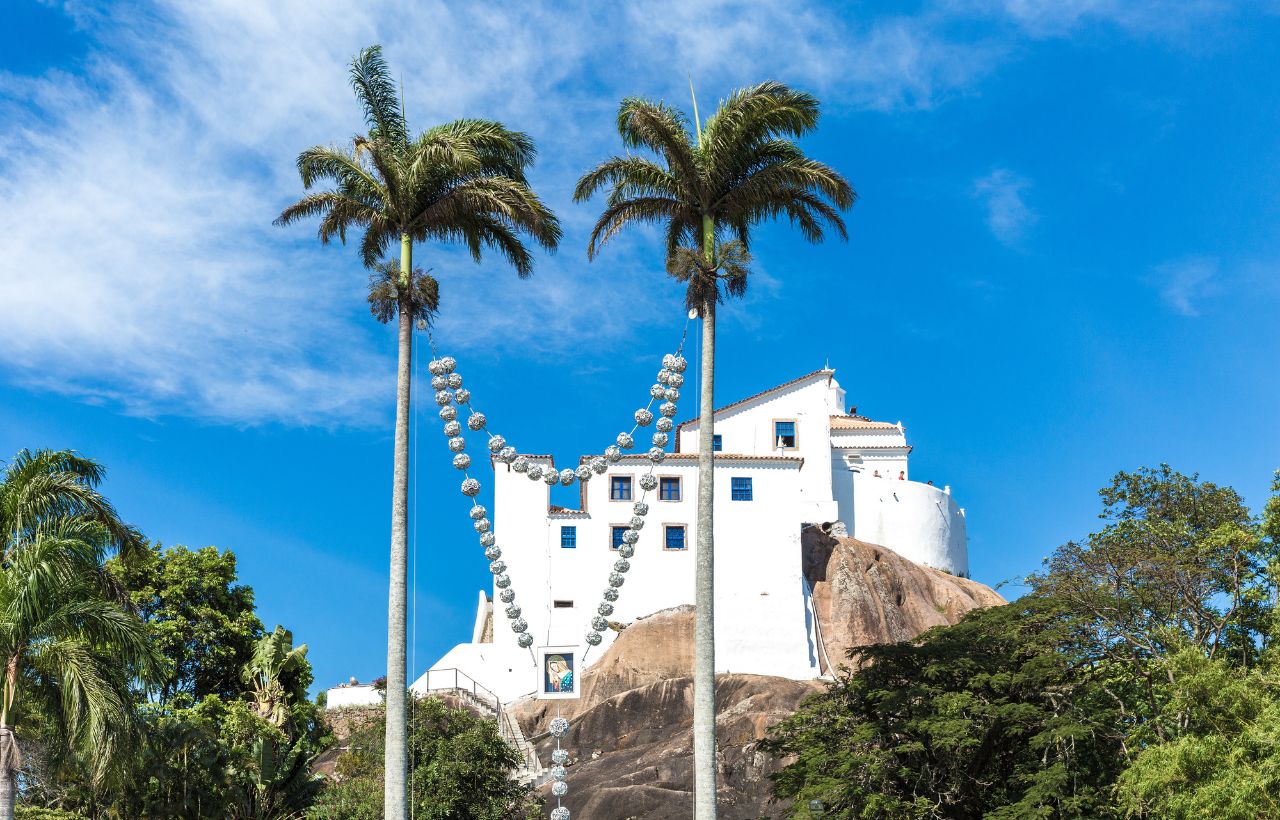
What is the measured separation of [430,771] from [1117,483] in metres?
27.3

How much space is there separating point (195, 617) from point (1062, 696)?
2485 cm

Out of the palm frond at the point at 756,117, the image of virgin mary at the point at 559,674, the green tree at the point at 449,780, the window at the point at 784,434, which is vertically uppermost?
the window at the point at 784,434

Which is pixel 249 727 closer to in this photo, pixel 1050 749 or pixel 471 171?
pixel 471 171

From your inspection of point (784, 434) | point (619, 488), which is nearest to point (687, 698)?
point (619, 488)

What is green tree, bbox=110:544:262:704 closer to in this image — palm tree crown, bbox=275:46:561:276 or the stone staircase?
the stone staircase

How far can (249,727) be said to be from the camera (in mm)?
35062

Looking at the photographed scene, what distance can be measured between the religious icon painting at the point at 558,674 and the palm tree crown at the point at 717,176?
28.5ft

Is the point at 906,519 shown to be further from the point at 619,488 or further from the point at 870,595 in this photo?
the point at 619,488

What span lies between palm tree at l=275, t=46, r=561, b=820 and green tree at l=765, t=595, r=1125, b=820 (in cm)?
1225

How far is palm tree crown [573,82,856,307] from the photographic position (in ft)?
82.6

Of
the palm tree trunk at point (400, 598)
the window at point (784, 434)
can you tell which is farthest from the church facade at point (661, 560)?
the palm tree trunk at point (400, 598)

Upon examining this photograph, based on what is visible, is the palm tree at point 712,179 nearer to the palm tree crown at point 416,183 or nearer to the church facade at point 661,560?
the palm tree crown at point 416,183

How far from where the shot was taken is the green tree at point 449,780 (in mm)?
33719

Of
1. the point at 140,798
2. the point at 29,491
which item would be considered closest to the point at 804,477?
the point at 140,798
